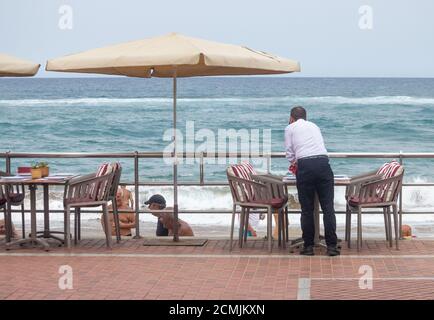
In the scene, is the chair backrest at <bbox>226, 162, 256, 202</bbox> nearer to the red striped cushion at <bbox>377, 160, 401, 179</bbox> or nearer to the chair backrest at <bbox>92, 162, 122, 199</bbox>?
the chair backrest at <bbox>92, 162, 122, 199</bbox>

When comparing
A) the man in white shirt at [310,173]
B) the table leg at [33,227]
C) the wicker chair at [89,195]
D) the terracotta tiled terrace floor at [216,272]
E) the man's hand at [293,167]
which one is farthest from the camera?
the table leg at [33,227]

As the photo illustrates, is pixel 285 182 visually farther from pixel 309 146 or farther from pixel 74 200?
pixel 74 200

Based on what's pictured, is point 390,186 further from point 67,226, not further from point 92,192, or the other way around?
point 67,226

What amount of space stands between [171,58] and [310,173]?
6.23ft

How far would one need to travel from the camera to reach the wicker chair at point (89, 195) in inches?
396

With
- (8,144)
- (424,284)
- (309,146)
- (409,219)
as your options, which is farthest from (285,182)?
(8,144)

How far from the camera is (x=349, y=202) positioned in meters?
10.0

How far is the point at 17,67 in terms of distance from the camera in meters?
10.4

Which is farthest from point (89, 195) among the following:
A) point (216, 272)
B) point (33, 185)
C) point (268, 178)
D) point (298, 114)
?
point (298, 114)

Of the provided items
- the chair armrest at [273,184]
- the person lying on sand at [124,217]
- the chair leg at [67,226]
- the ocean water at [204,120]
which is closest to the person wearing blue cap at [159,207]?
the person lying on sand at [124,217]

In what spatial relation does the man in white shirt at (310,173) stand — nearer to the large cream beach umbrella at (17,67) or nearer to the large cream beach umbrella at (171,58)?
the large cream beach umbrella at (171,58)

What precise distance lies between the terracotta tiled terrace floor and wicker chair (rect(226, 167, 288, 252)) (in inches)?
12.8

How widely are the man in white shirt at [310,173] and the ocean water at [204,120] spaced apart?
30.3 ft

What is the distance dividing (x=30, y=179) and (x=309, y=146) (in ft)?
10.2
